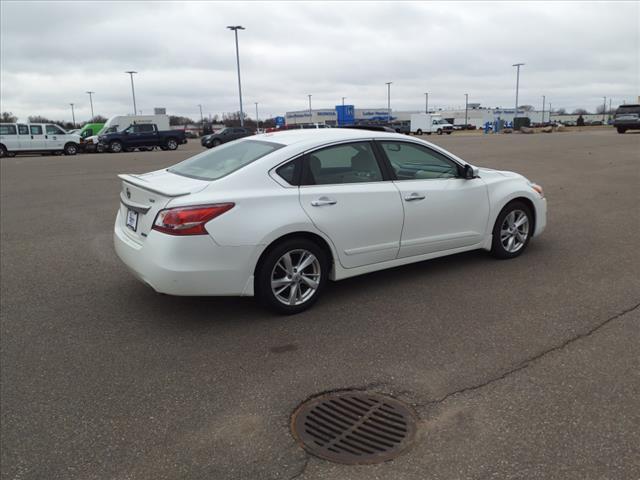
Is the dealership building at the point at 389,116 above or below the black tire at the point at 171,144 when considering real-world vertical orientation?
above

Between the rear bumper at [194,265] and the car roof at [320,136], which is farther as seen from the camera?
the car roof at [320,136]

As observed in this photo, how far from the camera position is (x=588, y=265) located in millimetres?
5957

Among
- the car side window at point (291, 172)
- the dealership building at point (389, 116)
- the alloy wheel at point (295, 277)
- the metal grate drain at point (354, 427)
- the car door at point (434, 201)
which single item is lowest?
the metal grate drain at point (354, 427)

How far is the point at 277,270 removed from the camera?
179 inches

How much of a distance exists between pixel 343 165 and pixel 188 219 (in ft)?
5.35

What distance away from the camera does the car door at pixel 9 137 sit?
28844 mm

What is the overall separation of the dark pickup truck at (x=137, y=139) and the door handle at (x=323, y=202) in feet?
102

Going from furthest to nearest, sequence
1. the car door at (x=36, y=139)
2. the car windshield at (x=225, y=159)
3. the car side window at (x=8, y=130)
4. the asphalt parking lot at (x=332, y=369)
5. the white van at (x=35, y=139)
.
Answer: the car door at (x=36, y=139), the white van at (x=35, y=139), the car side window at (x=8, y=130), the car windshield at (x=225, y=159), the asphalt parking lot at (x=332, y=369)

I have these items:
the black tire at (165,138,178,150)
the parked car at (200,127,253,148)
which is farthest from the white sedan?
the parked car at (200,127,253,148)

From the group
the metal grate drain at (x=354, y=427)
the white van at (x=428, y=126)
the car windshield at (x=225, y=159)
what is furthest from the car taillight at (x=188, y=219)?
the white van at (x=428, y=126)

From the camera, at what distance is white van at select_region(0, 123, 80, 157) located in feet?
95.4

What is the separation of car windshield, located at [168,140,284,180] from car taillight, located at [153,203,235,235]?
499 mm

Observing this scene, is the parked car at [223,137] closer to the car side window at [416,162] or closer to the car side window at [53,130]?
the car side window at [53,130]

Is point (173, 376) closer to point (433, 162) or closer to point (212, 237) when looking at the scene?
point (212, 237)
